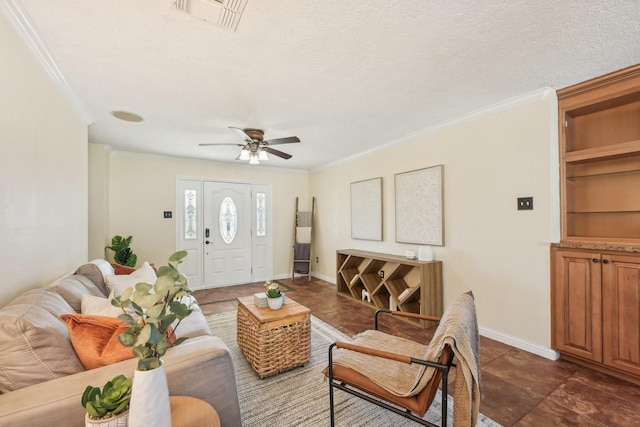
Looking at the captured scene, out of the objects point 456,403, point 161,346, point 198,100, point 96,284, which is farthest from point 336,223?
point 161,346

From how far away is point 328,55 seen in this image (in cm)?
190

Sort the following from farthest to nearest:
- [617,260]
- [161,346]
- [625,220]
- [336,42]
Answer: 1. [625,220]
2. [617,260]
3. [336,42]
4. [161,346]

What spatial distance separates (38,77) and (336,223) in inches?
170

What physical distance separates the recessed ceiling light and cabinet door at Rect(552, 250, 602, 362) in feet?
14.5

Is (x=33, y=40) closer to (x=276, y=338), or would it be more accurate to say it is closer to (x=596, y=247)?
(x=276, y=338)

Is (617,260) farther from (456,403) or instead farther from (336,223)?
(336,223)

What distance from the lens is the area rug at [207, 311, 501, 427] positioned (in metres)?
1.70

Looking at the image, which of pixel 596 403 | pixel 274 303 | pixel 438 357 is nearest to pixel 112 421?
pixel 438 357

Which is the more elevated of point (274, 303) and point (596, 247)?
point (596, 247)

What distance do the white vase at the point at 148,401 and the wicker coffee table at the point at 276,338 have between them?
4.09 feet

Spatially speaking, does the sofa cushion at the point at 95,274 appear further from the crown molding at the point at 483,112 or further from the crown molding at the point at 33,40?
the crown molding at the point at 483,112

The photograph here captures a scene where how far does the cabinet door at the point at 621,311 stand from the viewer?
199 centimetres

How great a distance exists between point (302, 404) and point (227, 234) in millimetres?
3881

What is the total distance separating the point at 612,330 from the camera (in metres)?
2.08
